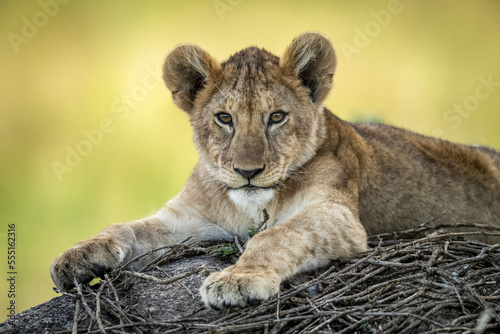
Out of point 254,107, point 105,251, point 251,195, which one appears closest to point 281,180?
point 251,195

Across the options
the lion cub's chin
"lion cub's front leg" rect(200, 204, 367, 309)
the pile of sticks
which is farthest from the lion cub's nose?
the pile of sticks

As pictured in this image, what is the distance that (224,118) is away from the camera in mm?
4531

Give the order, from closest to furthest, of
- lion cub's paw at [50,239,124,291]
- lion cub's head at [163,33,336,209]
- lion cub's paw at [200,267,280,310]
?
lion cub's paw at [200,267,280,310] → lion cub's paw at [50,239,124,291] → lion cub's head at [163,33,336,209]

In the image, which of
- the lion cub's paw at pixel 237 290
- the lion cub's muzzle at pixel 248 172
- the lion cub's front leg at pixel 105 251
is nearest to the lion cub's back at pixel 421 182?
the lion cub's muzzle at pixel 248 172

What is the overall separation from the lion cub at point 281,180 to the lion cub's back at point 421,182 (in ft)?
0.03

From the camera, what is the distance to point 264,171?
423 centimetres

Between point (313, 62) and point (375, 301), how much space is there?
2005 mm

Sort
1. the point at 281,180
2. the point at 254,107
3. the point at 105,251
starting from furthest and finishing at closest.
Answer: the point at 281,180, the point at 254,107, the point at 105,251

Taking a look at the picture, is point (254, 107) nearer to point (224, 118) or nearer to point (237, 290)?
point (224, 118)

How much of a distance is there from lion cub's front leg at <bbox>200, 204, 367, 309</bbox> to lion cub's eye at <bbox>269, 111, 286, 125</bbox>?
2.08 ft

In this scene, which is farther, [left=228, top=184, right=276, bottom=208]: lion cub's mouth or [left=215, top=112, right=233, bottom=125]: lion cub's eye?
[left=215, top=112, right=233, bottom=125]: lion cub's eye

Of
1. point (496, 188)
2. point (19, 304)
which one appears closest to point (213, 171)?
point (496, 188)

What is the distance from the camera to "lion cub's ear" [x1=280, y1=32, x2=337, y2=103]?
468 cm

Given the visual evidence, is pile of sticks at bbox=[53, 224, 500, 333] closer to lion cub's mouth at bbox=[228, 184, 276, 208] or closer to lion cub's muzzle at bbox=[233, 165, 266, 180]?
lion cub's mouth at bbox=[228, 184, 276, 208]
